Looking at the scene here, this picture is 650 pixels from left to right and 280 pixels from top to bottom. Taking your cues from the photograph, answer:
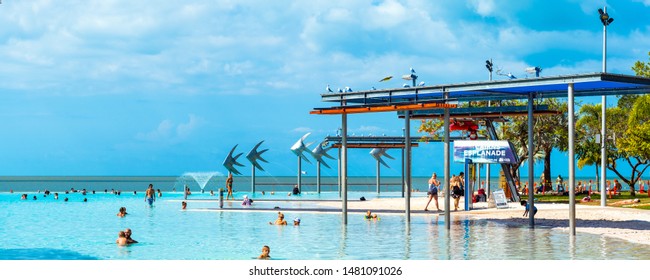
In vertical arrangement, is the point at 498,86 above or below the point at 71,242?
above

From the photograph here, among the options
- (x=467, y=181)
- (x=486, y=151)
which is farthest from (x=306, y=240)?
(x=467, y=181)

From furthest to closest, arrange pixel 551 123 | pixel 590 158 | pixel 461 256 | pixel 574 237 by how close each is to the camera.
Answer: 1. pixel 590 158
2. pixel 551 123
3. pixel 574 237
4. pixel 461 256

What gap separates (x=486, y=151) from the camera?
3409cm

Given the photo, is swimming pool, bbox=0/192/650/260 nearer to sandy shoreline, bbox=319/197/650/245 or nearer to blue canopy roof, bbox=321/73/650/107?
sandy shoreline, bbox=319/197/650/245

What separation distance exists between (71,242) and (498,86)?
14264 millimetres

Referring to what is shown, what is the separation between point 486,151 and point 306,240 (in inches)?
431

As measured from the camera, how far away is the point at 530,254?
71.0 ft

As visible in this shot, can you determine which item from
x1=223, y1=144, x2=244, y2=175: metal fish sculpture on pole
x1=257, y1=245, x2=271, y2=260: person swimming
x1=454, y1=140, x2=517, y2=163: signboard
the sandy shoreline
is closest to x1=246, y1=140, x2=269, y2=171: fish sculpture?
x1=223, y1=144, x2=244, y2=175: metal fish sculpture on pole

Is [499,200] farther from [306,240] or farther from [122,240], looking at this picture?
[122,240]

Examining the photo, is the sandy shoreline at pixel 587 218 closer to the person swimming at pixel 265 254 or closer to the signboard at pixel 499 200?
the signboard at pixel 499 200

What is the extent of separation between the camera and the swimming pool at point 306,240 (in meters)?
22.2
